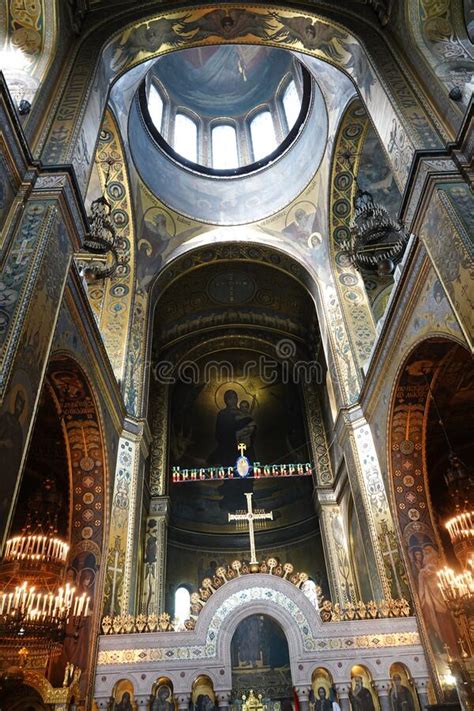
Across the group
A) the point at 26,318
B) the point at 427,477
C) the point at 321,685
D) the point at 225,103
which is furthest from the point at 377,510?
the point at 225,103

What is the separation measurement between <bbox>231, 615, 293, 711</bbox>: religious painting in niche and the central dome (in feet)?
41.9

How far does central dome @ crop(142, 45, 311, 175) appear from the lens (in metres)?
14.9

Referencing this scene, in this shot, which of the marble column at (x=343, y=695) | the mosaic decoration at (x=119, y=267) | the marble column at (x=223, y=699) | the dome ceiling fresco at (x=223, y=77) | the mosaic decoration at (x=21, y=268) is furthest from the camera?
the dome ceiling fresco at (x=223, y=77)

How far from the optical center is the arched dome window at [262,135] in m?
15.4

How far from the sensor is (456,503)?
7.93 m

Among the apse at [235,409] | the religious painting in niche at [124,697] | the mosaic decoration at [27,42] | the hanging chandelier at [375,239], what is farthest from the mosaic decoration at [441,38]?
the religious painting in niche at [124,697]

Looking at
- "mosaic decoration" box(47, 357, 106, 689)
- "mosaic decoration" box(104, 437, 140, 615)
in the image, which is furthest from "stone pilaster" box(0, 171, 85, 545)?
"mosaic decoration" box(104, 437, 140, 615)

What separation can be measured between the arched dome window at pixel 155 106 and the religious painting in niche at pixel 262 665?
43.4 feet

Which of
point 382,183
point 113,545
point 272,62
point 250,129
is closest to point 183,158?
point 250,129

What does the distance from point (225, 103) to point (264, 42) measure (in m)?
7.37

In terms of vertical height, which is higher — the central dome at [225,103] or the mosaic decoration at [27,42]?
the central dome at [225,103]

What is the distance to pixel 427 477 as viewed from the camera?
895 centimetres

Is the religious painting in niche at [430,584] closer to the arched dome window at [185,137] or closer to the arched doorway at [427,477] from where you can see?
the arched doorway at [427,477]

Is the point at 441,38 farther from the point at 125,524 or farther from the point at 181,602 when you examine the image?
the point at 181,602
